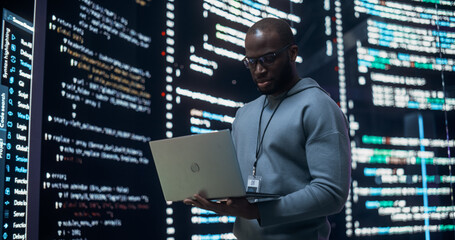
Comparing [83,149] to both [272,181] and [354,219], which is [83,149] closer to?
[272,181]

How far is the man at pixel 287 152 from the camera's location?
1481mm

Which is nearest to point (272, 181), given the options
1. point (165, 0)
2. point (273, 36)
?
point (273, 36)

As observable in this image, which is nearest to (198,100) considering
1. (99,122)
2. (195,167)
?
(99,122)

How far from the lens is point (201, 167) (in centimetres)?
151

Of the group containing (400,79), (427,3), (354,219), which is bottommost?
(354,219)

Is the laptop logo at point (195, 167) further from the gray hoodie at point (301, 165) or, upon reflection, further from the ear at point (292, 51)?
the ear at point (292, 51)

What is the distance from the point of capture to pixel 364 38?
3.69 m

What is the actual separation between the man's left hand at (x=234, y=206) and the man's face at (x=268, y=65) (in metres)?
0.36

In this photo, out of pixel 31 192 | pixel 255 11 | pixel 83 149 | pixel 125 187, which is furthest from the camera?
pixel 255 11

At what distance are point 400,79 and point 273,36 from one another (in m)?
2.30

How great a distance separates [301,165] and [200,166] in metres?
0.30

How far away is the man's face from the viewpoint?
161 cm

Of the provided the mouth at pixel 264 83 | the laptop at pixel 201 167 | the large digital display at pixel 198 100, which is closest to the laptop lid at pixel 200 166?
the laptop at pixel 201 167

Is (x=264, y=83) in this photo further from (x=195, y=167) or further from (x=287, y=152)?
(x=195, y=167)
